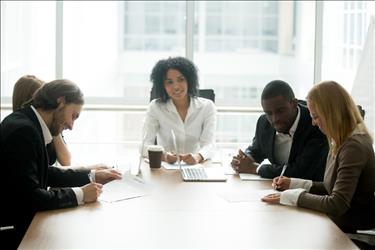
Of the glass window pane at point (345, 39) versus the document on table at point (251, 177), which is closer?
the document on table at point (251, 177)

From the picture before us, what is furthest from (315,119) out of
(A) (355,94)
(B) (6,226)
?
(A) (355,94)

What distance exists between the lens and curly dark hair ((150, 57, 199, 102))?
4.34 metres

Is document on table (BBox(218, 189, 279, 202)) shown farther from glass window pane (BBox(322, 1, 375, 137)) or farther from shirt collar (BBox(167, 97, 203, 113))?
glass window pane (BBox(322, 1, 375, 137))

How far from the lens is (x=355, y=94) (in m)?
4.89

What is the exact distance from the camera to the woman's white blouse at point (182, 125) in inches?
167

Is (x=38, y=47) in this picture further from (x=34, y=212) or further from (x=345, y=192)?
(x=345, y=192)

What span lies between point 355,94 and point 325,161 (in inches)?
71.9

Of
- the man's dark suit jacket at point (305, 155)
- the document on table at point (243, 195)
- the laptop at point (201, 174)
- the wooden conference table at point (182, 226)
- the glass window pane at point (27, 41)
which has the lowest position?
the wooden conference table at point (182, 226)

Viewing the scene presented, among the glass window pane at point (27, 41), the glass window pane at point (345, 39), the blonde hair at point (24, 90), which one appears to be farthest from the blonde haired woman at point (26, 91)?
the glass window pane at point (345, 39)

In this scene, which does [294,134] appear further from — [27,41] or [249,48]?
[27,41]

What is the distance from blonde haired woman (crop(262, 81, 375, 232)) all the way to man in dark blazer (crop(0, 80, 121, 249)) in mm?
902

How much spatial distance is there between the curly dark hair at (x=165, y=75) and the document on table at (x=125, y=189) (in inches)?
49.3

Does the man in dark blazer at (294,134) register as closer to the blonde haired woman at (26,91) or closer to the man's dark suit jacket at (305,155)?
the man's dark suit jacket at (305,155)

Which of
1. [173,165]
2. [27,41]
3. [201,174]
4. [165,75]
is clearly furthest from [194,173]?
[27,41]
